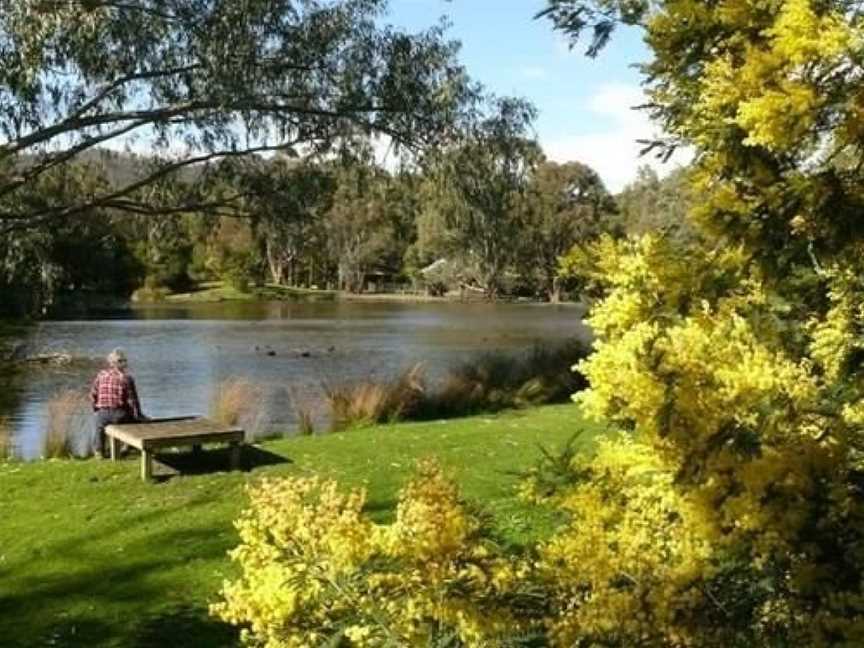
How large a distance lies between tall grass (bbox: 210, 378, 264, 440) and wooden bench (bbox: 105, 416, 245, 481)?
253 centimetres

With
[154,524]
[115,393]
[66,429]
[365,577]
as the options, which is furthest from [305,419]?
[365,577]

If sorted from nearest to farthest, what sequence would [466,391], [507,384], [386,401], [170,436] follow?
1. [170,436]
2. [386,401]
3. [466,391]
4. [507,384]

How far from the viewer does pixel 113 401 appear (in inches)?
369

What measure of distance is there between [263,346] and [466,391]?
15.4m

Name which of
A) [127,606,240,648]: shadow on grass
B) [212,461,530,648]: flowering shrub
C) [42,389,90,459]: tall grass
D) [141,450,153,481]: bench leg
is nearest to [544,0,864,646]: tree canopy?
[212,461,530,648]: flowering shrub

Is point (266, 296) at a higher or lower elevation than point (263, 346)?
higher

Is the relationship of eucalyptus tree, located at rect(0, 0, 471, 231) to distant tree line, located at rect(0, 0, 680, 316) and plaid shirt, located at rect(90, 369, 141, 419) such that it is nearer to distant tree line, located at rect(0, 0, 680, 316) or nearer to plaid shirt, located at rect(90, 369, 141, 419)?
distant tree line, located at rect(0, 0, 680, 316)

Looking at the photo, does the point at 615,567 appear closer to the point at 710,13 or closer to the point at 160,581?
the point at 710,13

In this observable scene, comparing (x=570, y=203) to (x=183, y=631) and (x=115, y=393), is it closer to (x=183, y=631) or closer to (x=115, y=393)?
(x=115, y=393)

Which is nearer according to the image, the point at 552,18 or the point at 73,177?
the point at 552,18

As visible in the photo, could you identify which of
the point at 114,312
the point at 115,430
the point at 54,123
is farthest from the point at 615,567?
the point at 114,312

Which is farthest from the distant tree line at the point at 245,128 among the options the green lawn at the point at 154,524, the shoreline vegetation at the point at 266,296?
the shoreline vegetation at the point at 266,296

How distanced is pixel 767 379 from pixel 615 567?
1.77 ft

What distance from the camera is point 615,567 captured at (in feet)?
7.49
